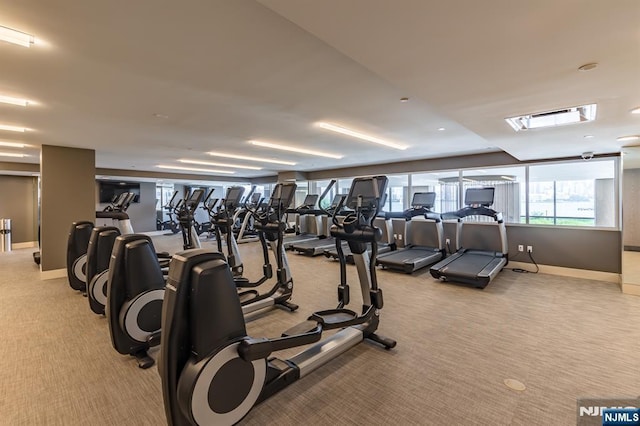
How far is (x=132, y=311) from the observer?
8.18 ft

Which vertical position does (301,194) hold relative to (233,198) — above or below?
above

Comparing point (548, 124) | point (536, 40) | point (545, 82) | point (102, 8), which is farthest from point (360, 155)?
point (102, 8)

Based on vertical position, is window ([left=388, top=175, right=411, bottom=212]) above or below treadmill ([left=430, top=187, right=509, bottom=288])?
above

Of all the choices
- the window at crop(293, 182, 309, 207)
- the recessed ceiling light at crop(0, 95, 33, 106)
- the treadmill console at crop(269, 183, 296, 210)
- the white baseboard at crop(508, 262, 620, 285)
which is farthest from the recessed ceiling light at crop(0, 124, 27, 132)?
the white baseboard at crop(508, 262, 620, 285)

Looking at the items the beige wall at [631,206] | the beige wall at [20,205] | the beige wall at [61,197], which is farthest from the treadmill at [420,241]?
the beige wall at [20,205]

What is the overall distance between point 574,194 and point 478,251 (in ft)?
7.74

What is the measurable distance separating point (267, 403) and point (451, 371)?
152cm

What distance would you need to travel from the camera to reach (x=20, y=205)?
9719 mm

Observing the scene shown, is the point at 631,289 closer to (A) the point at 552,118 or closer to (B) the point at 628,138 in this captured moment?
(B) the point at 628,138

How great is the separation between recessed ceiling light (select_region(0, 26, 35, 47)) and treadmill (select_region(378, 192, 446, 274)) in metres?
5.56

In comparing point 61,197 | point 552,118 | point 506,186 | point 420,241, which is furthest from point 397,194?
point 61,197

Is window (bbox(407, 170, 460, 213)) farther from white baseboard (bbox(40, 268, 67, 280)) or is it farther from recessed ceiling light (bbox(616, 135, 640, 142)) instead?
white baseboard (bbox(40, 268, 67, 280))

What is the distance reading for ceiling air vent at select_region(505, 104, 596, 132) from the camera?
3.29 m

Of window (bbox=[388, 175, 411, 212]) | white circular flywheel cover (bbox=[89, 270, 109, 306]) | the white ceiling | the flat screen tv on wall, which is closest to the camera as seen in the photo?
the white ceiling
